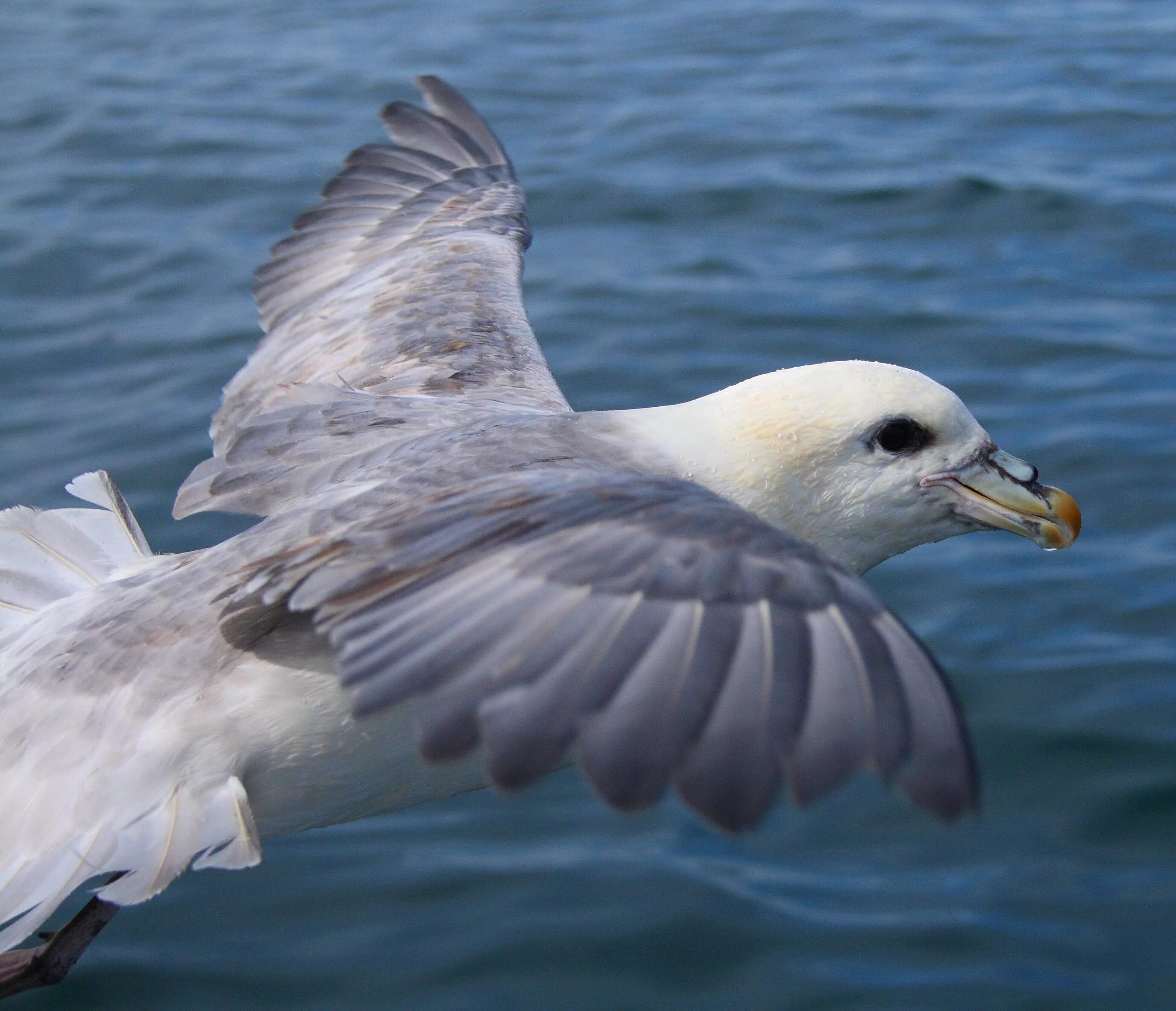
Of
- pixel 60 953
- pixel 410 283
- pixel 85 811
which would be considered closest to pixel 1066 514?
pixel 85 811

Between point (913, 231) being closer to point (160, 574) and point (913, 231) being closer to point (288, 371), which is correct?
point (288, 371)

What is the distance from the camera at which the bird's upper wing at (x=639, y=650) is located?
7.85 feet

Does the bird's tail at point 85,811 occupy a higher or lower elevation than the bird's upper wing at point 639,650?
lower

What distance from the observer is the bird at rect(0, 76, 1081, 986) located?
245 cm

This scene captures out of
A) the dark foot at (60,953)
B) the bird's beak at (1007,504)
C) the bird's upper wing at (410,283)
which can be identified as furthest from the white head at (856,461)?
the dark foot at (60,953)

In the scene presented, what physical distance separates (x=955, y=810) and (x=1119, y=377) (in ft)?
13.9

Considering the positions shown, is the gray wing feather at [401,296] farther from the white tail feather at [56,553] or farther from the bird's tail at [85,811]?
the bird's tail at [85,811]

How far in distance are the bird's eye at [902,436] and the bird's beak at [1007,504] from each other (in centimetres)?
8

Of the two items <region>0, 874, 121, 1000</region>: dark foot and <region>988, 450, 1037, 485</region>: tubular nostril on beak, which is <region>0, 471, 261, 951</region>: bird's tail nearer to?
<region>0, 874, 121, 1000</region>: dark foot

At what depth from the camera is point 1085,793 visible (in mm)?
4422

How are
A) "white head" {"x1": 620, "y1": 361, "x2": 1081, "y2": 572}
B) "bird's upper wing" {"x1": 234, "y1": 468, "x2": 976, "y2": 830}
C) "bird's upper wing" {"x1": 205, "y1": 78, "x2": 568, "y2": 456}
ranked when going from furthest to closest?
"bird's upper wing" {"x1": 205, "y1": 78, "x2": 568, "y2": 456} → "white head" {"x1": 620, "y1": 361, "x2": 1081, "y2": 572} → "bird's upper wing" {"x1": 234, "y1": 468, "x2": 976, "y2": 830}

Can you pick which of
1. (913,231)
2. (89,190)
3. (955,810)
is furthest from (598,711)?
(89,190)

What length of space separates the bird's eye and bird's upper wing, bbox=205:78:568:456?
41.9 inches

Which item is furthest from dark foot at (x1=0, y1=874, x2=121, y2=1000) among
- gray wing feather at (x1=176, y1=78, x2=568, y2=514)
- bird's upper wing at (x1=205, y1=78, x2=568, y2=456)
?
bird's upper wing at (x1=205, y1=78, x2=568, y2=456)
